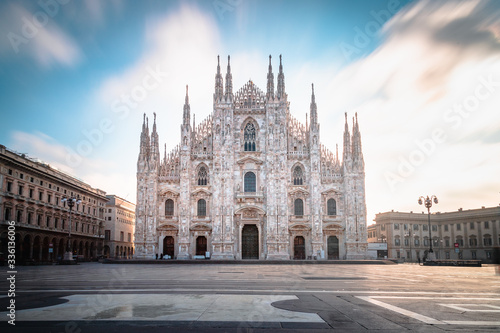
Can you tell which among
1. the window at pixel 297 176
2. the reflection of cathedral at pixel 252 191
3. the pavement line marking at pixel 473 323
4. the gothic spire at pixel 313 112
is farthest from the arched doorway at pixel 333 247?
the pavement line marking at pixel 473 323

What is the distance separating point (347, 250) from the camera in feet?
173

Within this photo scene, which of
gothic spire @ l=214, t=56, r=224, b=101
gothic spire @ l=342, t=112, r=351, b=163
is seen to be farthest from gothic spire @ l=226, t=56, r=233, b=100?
gothic spire @ l=342, t=112, r=351, b=163

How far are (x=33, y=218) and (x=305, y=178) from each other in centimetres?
3433

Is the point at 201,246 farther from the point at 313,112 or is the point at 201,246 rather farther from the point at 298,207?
the point at 313,112

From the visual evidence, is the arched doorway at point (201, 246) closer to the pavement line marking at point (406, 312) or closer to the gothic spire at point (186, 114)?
the gothic spire at point (186, 114)

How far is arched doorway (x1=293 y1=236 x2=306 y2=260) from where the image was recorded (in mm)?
53688

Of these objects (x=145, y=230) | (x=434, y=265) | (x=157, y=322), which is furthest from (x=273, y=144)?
(x=157, y=322)

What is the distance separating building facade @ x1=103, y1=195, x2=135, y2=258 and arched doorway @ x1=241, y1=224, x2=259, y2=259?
3397cm

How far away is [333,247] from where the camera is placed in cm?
5384

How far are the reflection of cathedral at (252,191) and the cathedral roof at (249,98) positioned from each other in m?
0.84

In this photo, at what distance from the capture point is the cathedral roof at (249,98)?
56375 millimetres

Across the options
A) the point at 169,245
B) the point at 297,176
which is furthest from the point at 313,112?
the point at 169,245

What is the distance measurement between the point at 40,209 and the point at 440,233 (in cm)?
7723

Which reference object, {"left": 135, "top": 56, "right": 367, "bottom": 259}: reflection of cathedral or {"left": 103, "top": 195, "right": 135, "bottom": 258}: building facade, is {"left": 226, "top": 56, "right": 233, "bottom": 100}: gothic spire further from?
{"left": 103, "top": 195, "right": 135, "bottom": 258}: building facade
